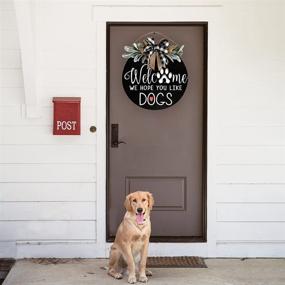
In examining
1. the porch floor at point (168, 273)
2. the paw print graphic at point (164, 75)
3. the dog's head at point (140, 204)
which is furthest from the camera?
the paw print graphic at point (164, 75)

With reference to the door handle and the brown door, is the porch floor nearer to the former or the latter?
the brown door

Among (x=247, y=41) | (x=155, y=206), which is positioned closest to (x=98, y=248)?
(x=155, y=206)

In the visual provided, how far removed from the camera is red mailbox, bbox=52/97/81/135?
580 centimetres

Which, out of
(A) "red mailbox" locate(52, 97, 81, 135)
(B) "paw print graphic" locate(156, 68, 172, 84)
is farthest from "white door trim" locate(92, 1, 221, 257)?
(B) "paw print graphic" locate(156, 68, 172, 84)

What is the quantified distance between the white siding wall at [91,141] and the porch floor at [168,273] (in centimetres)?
22

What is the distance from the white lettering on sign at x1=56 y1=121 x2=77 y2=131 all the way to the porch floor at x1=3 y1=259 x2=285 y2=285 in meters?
1.28

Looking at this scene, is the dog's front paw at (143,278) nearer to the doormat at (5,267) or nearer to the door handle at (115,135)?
the doormat at (5,267)

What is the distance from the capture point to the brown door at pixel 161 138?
599cm

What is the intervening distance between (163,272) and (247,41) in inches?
91.7

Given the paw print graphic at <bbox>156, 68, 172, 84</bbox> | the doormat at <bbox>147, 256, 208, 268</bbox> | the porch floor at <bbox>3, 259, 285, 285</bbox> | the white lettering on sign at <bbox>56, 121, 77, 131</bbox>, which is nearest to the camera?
the porch floor at <bbox>3, 259, 285, 285</bbox>

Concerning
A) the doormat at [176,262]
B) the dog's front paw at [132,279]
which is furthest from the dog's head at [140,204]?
the doormat at [176,262]

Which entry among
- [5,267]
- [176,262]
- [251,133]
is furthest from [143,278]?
[251,133]

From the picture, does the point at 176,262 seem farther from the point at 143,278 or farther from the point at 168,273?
the point at 143,278

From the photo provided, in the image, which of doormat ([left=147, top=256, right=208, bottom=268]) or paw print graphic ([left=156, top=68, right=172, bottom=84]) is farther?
paw print graphic ([left=156, top=68, right=172, bottom=84])
